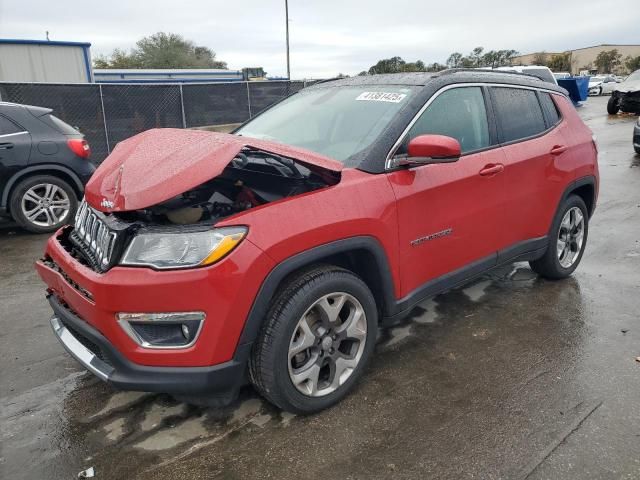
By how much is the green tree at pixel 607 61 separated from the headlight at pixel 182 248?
287 ft

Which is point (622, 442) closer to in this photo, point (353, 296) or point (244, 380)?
point (353, 296)

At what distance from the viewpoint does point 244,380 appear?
246cm

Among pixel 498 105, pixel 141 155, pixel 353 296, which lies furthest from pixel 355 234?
pixel 498 105

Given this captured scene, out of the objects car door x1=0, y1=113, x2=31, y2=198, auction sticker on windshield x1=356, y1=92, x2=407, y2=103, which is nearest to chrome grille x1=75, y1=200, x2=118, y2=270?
auction sticker on windshield x1=356, y1=92, x2=407, y2=103

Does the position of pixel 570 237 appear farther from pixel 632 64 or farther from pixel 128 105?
pixel 632 64

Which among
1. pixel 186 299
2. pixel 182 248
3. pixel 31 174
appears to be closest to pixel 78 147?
pixel 31 174

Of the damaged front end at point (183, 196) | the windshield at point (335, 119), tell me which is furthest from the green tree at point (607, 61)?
the damaged front end at point (183, 196)

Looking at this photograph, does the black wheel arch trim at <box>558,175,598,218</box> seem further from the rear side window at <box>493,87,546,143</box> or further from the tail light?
the tail light

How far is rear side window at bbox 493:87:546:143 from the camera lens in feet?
11.9

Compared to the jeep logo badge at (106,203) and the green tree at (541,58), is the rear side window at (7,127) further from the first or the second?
the green tree at (541,58)

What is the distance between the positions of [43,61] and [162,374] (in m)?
18.5

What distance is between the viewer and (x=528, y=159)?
3.67 metres

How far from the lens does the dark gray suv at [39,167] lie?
6.02 meters

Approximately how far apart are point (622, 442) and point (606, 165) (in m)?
9.20
